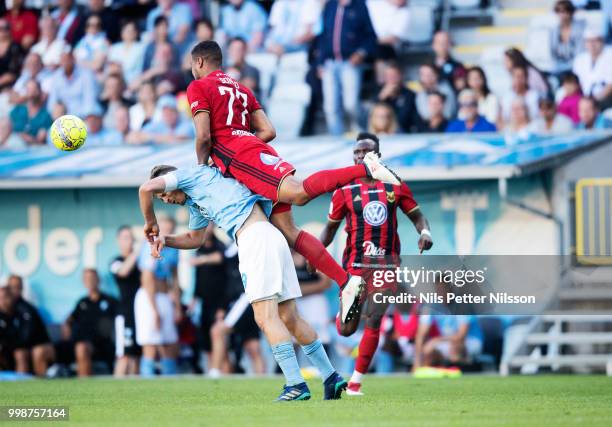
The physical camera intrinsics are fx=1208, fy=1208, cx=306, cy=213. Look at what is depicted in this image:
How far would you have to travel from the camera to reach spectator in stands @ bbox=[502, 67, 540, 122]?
16.4m

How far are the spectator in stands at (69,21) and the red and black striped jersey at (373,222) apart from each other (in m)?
10.0

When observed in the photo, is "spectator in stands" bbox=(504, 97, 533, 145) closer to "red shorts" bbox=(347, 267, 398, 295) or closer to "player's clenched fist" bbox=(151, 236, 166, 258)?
"red shorts" bbox=(347, 267, 398, 295)

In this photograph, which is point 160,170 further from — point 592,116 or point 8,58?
point 8,58

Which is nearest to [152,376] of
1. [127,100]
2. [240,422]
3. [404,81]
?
[127,100]

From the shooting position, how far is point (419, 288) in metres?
10.9

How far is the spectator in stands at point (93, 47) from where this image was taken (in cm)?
1927

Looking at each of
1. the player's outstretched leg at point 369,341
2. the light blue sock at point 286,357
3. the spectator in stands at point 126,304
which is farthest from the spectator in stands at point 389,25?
the light blue sock at point 286,357

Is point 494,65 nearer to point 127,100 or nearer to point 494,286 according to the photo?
point 127,100

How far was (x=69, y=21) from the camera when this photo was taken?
66.3 feet

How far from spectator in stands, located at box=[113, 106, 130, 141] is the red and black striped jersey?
739 centimetres

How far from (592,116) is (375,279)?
20.3ft

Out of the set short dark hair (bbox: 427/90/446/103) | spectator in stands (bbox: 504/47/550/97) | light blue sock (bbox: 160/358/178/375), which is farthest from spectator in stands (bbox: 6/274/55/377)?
spectator in stands (bbox: 504/47/550/97)

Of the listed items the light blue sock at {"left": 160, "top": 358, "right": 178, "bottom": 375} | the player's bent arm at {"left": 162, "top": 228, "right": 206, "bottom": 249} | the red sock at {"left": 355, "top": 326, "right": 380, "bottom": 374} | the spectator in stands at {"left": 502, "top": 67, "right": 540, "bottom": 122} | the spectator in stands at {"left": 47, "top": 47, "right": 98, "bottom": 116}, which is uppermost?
the spectator in stands at {"left": 47, "top": 47, "right": 98, "bottom": 116}

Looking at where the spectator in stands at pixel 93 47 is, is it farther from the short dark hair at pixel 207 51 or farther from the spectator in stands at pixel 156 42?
the short dark hair at pixel 207 51
